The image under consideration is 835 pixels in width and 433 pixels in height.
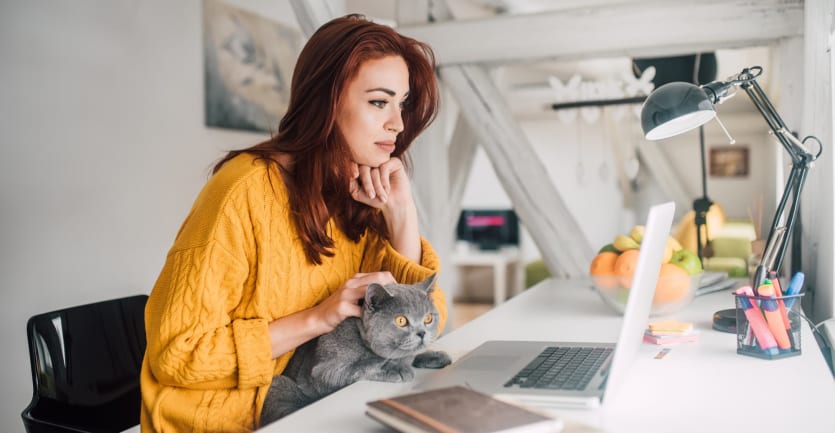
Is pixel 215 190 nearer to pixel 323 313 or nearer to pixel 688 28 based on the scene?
pixel 323 313

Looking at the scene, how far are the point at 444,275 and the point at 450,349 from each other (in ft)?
4.08

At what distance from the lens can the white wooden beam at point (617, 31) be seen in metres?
2.03

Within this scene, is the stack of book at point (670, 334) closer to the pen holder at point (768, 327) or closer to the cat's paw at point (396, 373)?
the pen holder at point (768, 327)

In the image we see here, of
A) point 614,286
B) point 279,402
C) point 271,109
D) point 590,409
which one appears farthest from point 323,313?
point 271,109

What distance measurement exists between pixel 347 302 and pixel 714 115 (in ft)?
2.71

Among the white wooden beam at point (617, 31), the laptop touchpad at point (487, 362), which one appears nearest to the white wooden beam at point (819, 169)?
the white wooden beam at point (617, 31)

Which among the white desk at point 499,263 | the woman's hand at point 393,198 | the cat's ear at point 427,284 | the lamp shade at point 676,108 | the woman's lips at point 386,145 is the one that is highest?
the lamp shade at point 676,108

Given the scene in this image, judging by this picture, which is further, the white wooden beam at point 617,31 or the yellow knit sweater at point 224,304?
the white wooden beam at point 617,31

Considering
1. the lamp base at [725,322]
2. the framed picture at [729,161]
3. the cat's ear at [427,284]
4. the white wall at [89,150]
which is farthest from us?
the framed picture at [729,161]

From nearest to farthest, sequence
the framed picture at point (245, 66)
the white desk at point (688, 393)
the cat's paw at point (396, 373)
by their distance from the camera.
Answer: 1. the white desk at point (688, 393)
2. the cat's paw at point (396, 373)
3. the framed picture at point (245, 66)

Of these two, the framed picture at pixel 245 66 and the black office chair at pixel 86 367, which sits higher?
the framed picture at pixel 245 66

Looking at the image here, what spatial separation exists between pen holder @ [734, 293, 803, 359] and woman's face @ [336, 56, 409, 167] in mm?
728

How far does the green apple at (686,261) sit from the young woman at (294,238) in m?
0.58

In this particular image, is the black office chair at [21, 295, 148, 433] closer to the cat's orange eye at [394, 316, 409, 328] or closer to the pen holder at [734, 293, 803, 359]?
the cat's orange eye at [394, 316, 409, 328]
